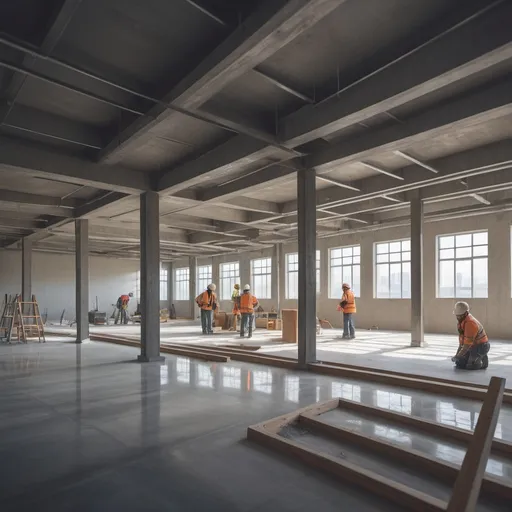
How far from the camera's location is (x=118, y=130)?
27.1 feet

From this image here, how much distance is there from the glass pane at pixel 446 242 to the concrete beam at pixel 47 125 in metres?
13.4

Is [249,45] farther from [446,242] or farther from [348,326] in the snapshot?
[446,242]

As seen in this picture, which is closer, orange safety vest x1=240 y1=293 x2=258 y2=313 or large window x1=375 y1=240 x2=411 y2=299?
orange safety vest x1=240 y1=293 x2=258 y2=313

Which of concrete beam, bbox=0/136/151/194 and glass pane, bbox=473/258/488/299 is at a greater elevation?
concrete beam, bbox=0/136/151/194

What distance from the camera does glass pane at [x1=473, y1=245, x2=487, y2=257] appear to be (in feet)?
50.8

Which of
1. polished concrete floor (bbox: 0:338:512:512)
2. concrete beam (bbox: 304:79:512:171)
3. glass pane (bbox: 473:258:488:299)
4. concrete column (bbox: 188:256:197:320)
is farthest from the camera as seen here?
concrete column (bbox: 188:256:197:320)

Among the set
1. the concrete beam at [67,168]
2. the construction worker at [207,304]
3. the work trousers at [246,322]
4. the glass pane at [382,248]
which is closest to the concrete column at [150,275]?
the concrete beam at [67,168]

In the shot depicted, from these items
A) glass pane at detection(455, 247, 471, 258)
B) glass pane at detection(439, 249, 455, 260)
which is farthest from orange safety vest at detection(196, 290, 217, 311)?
glass pane at detection(455, 247, 471, 258)

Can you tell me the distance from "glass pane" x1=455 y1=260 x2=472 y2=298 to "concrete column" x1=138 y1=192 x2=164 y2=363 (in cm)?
1142

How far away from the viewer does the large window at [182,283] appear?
31312 mm

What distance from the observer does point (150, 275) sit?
10773 millimetres

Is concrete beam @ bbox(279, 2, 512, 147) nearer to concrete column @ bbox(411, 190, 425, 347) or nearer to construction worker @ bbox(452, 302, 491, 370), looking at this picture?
construction worker @ bbox(452, 302, 491, 370)

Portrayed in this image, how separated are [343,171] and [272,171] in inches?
89.5

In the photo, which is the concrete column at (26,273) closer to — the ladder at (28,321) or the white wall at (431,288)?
the ladder at (28,321)
